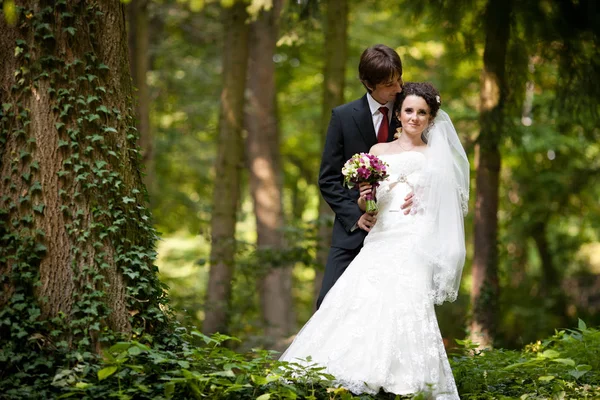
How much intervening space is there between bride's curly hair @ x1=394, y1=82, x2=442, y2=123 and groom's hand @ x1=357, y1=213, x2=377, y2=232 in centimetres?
80

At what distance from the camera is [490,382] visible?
5.29 m

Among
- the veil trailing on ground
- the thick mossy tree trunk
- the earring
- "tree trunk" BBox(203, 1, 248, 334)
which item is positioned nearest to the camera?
the thick mossy tree trunk

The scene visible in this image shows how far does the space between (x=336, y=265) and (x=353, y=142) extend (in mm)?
933

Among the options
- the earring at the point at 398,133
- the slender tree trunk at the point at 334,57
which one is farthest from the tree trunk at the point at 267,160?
the earring at the point at 398,133

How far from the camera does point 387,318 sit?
15.6 feet

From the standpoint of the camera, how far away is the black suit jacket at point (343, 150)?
5.33 metres

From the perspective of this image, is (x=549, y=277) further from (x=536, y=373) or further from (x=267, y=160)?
(x=536, y=373)

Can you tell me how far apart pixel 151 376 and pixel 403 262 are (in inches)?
73.0

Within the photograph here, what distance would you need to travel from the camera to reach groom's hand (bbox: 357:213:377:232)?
5.15m

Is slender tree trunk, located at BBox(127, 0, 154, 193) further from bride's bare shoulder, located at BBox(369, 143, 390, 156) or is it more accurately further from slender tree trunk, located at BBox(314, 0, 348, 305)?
bride's bare shoulder, located at BBox(369, 143, 390, 156)

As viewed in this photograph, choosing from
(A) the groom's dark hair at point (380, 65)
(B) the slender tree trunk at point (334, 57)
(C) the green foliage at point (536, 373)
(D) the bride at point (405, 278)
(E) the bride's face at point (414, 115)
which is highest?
(B) the slender tree trunk at point (334, 57)

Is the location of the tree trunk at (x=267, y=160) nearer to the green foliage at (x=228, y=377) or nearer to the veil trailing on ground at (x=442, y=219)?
the green foliage at (x=228, y=377)

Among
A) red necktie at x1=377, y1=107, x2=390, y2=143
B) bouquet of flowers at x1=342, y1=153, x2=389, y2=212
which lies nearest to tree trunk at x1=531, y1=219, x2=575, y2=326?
red necktie at x1=377, y1=107, x2=390, y2=143

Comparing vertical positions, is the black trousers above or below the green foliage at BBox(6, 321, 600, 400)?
above
